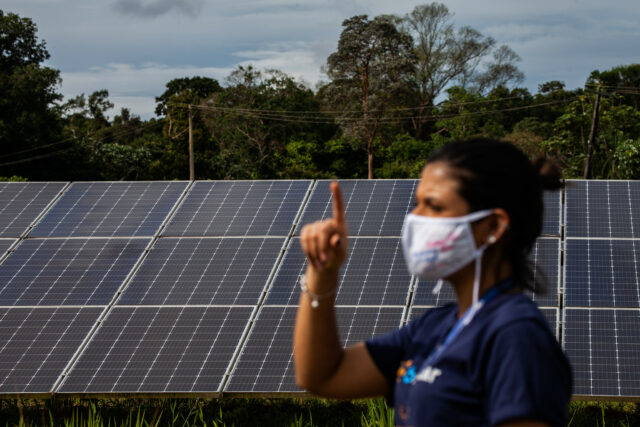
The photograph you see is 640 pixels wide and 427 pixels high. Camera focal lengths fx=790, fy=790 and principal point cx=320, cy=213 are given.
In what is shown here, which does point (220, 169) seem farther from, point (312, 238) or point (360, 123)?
point (312, 238)

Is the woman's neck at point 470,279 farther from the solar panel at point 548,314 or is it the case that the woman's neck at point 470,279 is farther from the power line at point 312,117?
the power line at point 312,117

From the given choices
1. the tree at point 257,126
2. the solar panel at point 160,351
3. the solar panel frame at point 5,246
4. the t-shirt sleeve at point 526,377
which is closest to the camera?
the t-shirt sleeve at point 526,377

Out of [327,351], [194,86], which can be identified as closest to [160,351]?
[327,351]

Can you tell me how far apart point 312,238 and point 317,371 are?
0.53 meters

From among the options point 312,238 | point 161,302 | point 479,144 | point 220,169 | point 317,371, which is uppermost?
point 479,144

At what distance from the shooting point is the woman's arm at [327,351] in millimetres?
2402

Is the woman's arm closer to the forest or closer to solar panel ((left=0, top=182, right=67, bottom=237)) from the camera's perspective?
solar panel ((left=0, top=182, right=67, bottom=237))

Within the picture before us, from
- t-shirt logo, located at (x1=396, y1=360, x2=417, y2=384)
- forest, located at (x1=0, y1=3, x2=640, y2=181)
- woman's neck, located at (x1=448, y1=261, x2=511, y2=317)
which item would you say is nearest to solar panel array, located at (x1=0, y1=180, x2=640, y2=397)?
t-shirt logo, located at (x1=396, y1=360, x2=417, y2=384)

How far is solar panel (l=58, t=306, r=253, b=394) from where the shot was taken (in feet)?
24.1

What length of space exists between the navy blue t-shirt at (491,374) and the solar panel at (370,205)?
22.8 ft

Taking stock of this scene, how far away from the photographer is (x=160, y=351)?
777cm

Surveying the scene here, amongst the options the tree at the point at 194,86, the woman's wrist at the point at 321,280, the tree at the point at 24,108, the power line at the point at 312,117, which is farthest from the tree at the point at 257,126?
the woman's wrist at the point at 321,280

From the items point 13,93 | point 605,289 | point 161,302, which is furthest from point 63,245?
point 13,93

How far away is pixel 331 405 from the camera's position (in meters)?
8.29
